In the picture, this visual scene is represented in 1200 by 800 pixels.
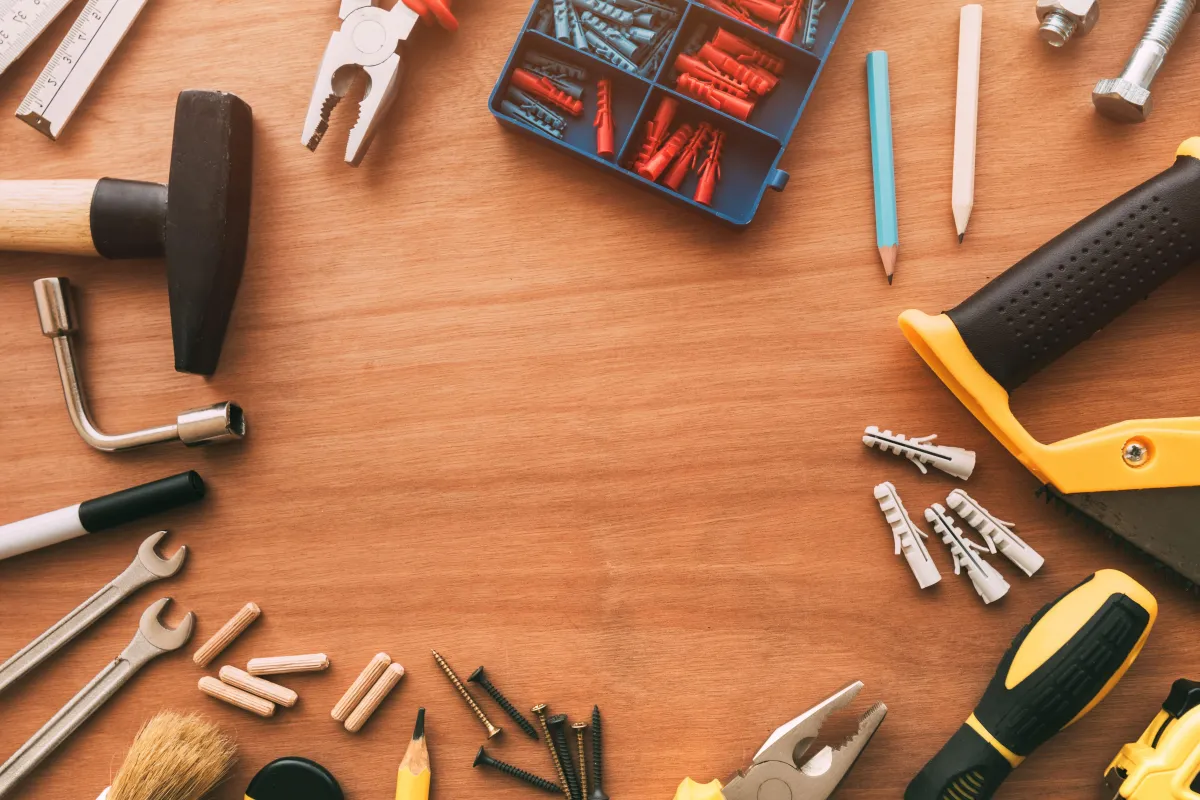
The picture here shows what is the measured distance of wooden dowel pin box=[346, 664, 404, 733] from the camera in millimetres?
1174

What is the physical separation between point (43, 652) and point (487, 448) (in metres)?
0.75

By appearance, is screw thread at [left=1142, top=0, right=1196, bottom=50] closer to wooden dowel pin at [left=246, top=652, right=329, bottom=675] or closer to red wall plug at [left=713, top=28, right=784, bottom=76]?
red wall plug at [left=713, top=28, right=784, bottom=76]

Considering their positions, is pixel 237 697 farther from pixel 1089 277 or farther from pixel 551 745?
pixel 1089 277

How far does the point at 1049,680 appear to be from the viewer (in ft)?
3.39

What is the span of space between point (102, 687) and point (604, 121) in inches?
45.2

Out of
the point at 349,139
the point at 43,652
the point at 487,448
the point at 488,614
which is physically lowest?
the point at 43,652

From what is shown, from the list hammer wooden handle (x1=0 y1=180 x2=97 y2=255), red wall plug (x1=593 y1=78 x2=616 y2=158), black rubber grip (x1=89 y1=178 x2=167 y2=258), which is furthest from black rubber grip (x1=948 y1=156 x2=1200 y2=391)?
hammer wooden handle (x1=0 y1=180 x2=97 y2=255)

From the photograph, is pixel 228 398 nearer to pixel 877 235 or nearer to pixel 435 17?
pixel 435 17

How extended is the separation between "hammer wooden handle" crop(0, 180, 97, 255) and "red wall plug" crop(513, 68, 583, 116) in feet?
2.19

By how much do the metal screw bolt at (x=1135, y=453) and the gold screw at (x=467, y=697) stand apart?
97 centimetres

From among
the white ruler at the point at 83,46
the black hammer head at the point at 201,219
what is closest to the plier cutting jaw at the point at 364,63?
the black hammer head at the point at 201,219

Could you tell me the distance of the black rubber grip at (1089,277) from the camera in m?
1.05

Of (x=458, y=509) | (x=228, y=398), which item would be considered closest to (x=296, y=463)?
(x=228, y=398)

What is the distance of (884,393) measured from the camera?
117 centimetres
